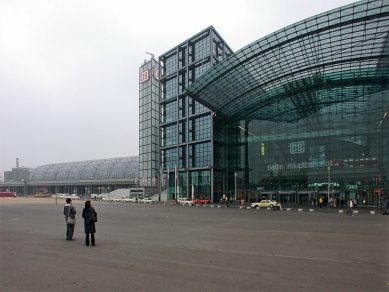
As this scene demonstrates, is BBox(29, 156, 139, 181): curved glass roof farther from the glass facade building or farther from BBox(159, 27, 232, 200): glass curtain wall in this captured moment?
the glass facade building

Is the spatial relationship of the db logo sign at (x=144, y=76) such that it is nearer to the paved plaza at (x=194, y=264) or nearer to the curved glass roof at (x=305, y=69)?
the curved glass roof at (x=305, y=69)

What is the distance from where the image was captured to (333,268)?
303 inches

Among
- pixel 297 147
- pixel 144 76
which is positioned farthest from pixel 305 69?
pixel 144 76

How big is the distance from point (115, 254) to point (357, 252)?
7.85m

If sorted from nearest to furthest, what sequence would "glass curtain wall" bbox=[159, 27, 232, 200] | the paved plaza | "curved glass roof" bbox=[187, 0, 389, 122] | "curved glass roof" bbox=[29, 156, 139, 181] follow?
the paved plaza, "curved glass roof" bbox=[187, 0, 389, 122], "glass curtain wall" bbox=[159, 27, 232, 200], "curved glass roof" bbox=[29, 156, 139, 181]

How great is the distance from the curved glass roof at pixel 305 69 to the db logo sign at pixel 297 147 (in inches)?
189

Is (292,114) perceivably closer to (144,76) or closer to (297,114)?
(297,114)

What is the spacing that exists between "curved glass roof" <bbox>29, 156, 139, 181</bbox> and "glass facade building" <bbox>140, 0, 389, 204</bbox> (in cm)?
6092

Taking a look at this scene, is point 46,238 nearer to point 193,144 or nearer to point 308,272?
point 308,272

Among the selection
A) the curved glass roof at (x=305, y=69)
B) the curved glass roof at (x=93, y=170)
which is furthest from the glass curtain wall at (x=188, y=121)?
the curved glass roof at (x=93, y=170)

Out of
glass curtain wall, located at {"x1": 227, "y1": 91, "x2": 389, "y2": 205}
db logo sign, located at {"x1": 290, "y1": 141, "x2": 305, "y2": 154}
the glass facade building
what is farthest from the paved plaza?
→ db logo sign, located at {"x1": 290, "y1": 141, "x2": 305, "y2": 154}

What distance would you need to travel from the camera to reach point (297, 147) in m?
52.4

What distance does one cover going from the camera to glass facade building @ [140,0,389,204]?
130 ft

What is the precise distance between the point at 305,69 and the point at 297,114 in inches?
380
